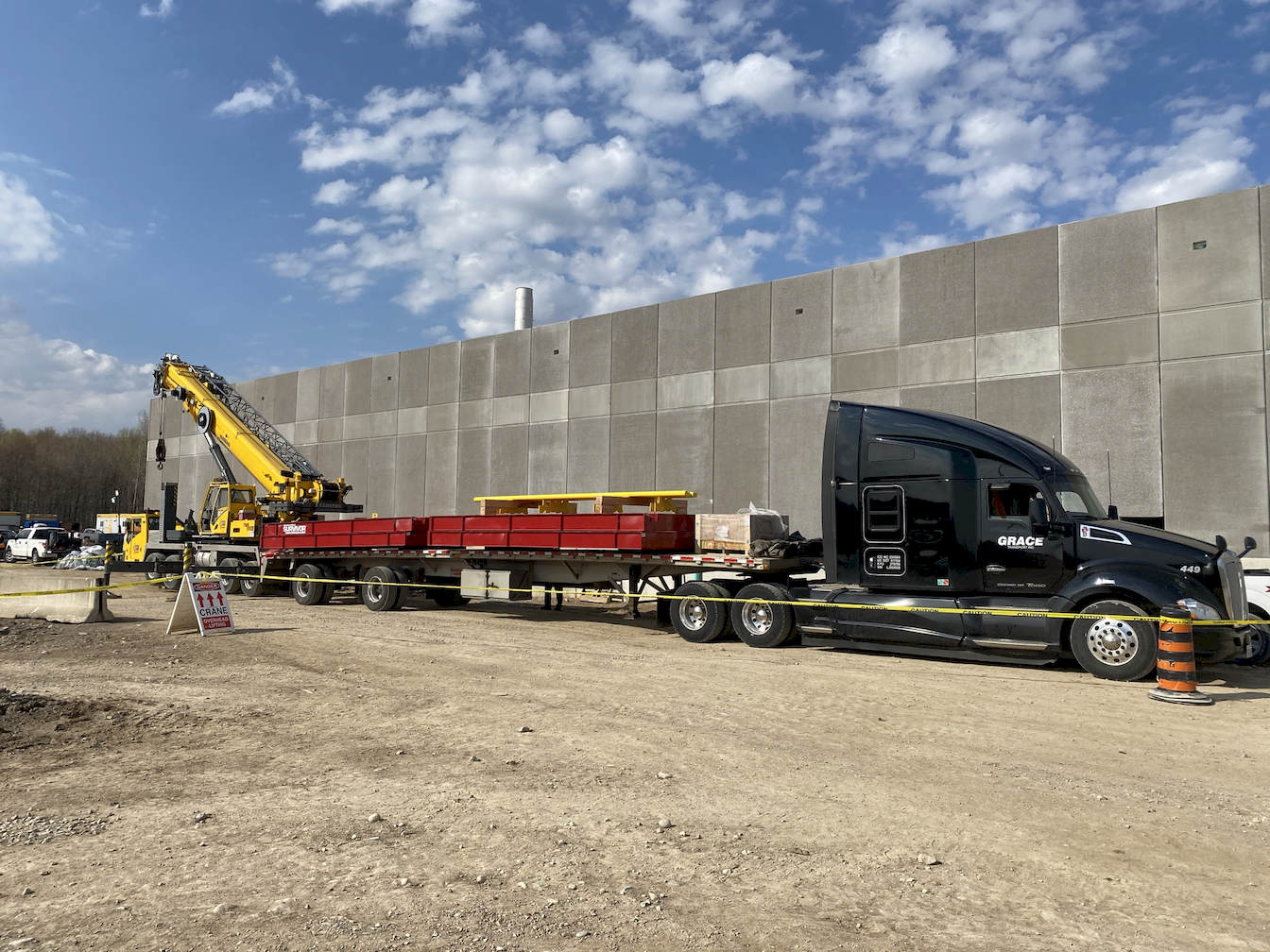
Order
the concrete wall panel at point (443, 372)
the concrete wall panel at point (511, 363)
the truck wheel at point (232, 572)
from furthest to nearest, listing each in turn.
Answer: the concrete wall panel at point (443, 372) < the concrete wall panel at point (511, 363) < the truck wheel at point (232, 572)

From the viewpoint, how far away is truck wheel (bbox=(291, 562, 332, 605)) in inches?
778

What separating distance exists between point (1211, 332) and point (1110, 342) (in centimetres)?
184

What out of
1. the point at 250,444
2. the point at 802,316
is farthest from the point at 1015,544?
the point at 250,444

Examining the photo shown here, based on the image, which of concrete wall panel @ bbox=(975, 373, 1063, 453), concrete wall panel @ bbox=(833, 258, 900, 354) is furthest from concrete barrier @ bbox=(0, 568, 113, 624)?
concrete wall panel @ bbox=(975, 373, 1063, 453)

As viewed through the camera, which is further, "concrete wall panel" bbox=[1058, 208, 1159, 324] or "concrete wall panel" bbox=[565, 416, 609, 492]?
"concrete wall panel" bbox=[565, 416, 609, 492]

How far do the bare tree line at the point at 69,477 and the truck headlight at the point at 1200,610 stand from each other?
9939cm

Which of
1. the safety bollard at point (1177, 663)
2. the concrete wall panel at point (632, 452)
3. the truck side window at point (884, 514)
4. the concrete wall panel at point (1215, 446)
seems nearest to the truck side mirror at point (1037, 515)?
the truck side window at point (884, 514)

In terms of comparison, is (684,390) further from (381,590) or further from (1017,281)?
(381,590)

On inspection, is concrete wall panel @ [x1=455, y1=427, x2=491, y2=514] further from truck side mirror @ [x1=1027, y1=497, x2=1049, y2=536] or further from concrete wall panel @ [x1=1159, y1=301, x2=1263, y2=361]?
truck side mirror @ [x1=1027, y1=497, x2=1049, y2=536]

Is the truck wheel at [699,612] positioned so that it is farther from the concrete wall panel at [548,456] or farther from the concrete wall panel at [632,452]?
the concrete wall panel at [548,456]

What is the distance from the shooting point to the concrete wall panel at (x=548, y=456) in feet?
90.8

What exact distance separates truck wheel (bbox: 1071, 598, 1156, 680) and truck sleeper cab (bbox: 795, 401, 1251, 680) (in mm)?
16

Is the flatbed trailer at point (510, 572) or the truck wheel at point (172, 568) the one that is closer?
the flatbed trailer at point (510, 572)

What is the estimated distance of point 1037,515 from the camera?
1117cm
